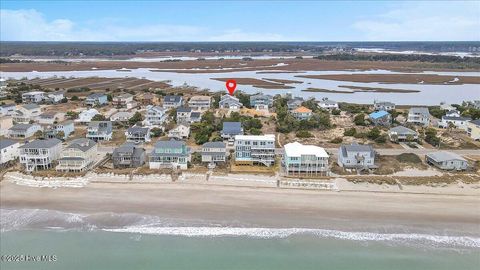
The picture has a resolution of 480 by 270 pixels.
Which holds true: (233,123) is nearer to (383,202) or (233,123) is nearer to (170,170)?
(170,170)

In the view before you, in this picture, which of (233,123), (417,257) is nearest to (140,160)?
(233,123)

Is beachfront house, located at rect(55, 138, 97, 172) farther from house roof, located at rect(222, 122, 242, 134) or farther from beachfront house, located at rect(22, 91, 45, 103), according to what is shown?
beachfront house, located at rect(22, 91, 45, 103)

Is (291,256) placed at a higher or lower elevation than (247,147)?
lower

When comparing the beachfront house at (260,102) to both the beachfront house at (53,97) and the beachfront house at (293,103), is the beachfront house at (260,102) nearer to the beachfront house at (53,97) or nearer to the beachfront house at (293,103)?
the beachfront house at (293,103)

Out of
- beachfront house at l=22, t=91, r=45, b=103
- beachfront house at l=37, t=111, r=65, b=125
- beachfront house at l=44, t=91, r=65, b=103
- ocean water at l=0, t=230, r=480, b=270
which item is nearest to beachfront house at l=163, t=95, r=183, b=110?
beachfront house at l=37, t=111, r=65, b=125

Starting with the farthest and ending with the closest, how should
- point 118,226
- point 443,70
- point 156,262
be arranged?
point 443,70 → point 118,226 → point 156,262

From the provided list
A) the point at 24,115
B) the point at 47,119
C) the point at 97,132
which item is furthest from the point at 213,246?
the point at 24,115
